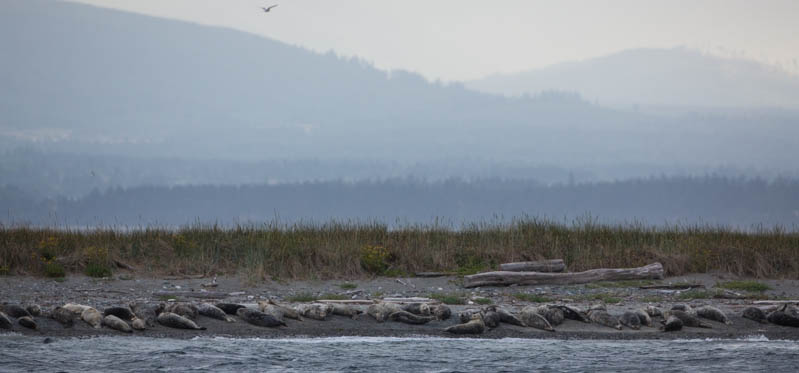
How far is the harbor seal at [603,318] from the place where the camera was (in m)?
14.6

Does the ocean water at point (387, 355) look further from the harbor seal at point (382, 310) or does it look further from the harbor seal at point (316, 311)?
the harbor seal at point (316, 311)

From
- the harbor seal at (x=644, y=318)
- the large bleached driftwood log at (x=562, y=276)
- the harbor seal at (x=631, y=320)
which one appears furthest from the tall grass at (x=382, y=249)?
the harbor seal at (x=631, y=320)

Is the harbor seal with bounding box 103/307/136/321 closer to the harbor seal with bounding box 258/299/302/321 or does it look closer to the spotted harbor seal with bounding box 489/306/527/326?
the harbor seal with bounding box 258/299/302/321

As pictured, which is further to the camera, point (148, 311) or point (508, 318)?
point (508, 318)

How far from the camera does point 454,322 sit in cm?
1479

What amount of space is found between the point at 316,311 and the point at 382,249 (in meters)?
6.07

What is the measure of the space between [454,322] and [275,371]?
148 inches

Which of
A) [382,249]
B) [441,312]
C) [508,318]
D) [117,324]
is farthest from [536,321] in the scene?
[382,249]

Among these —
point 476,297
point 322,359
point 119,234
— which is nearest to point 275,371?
point 322,359

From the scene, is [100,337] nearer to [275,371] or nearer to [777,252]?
[275,371]

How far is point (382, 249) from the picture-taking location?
20.6m

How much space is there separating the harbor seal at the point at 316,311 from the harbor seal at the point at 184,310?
166 centimetres

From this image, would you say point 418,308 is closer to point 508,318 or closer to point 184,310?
point 508,318

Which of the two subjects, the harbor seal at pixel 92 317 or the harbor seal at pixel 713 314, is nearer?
the harbor seal at pixel 92 317
